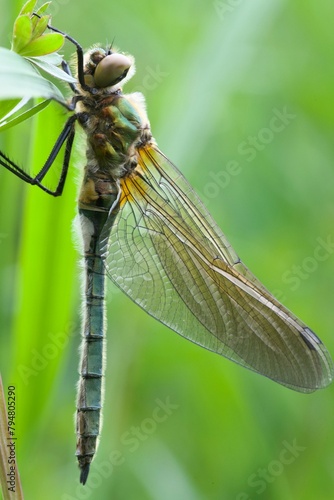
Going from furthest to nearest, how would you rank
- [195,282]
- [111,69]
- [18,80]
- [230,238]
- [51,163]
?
[230,238]
[195,282]
[111,69]
[51,163]
[18,80]

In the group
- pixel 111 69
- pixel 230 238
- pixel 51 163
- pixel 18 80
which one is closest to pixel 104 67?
pixel 111 69

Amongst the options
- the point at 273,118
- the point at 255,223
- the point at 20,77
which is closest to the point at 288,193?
the point at 255,223

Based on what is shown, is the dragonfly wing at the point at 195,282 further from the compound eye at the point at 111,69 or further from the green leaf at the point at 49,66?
the green leaf at the point at 49,66

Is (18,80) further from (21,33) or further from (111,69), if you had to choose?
(111,69)

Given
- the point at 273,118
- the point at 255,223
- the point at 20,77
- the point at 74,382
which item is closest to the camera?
the point at 20,77

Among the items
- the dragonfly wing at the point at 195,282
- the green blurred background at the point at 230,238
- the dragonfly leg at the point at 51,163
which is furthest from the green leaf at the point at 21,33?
the dragonfly wing at the point at 195,282

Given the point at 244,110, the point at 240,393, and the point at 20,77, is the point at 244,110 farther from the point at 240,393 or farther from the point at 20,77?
the point at 20,77
